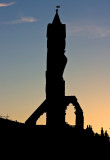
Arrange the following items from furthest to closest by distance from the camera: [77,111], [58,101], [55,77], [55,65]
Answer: [77,111], [55,65], [55,77], [58,101]

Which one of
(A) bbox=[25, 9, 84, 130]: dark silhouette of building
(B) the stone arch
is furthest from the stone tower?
(B) the stone arch

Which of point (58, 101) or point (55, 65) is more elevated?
point (55, 65)

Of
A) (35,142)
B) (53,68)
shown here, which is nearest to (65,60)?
(53,68)

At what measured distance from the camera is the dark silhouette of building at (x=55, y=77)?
56616 millimetres

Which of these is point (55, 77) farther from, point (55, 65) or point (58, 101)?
point (58, 101)

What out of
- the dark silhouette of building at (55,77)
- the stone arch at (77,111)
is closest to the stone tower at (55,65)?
the dark silhouette of building at (55,77)

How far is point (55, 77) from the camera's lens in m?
58.2

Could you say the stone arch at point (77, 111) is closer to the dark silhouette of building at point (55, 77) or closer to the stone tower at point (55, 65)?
the dark silhouette of building at point (55, 77)

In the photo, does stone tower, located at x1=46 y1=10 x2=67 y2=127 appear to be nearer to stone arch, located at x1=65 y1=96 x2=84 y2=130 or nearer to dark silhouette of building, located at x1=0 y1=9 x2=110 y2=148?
dark silhouette of building, located at x1=0 y1=9 x2=110 y2=148

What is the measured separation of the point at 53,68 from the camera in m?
58.5

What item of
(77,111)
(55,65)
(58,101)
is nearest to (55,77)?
(55,65)

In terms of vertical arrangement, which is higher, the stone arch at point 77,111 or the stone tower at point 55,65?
the stone tower at point 55,65

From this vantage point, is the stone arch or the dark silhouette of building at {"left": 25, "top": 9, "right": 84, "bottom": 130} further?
the stone arch

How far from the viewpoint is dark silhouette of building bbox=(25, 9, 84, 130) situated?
5662 centimetres
